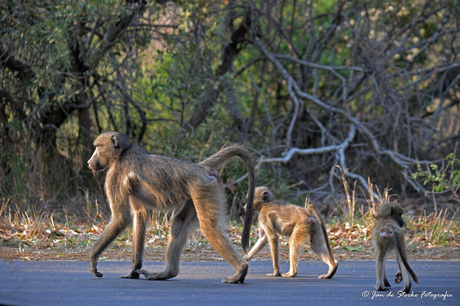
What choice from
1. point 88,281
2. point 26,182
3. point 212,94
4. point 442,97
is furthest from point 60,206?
point 442,97

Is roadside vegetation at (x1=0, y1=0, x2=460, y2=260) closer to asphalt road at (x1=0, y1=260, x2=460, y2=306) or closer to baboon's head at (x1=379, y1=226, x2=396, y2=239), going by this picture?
asphalt road at (x1=0, y1=260, x2=460, y2=306)

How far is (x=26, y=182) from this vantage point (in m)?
11.2

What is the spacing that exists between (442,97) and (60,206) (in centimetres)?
1007

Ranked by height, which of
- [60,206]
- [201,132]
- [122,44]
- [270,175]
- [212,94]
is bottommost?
[60,206]

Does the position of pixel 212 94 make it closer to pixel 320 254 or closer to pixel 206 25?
pixel 206 25

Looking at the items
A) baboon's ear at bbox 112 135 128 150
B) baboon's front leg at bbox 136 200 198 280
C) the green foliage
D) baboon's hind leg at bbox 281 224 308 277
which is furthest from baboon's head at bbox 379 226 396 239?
the green foliage

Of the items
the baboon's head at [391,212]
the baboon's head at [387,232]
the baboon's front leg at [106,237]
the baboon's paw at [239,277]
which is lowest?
the baboon's paw at [239,277]

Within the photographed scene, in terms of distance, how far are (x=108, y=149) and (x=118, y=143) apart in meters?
0.13

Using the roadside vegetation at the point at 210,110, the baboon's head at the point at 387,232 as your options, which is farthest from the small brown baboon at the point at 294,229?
the roadside vegetation at the point at 210,110

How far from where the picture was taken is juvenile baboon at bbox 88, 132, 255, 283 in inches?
205

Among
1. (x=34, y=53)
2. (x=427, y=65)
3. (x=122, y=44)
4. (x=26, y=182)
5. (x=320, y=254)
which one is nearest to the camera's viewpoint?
(x=320, y=254)

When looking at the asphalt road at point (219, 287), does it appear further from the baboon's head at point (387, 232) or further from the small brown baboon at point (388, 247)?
the baboon's head at point (387, 232)

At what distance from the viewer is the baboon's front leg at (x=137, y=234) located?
17.4 feet

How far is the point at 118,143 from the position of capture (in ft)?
18.1
